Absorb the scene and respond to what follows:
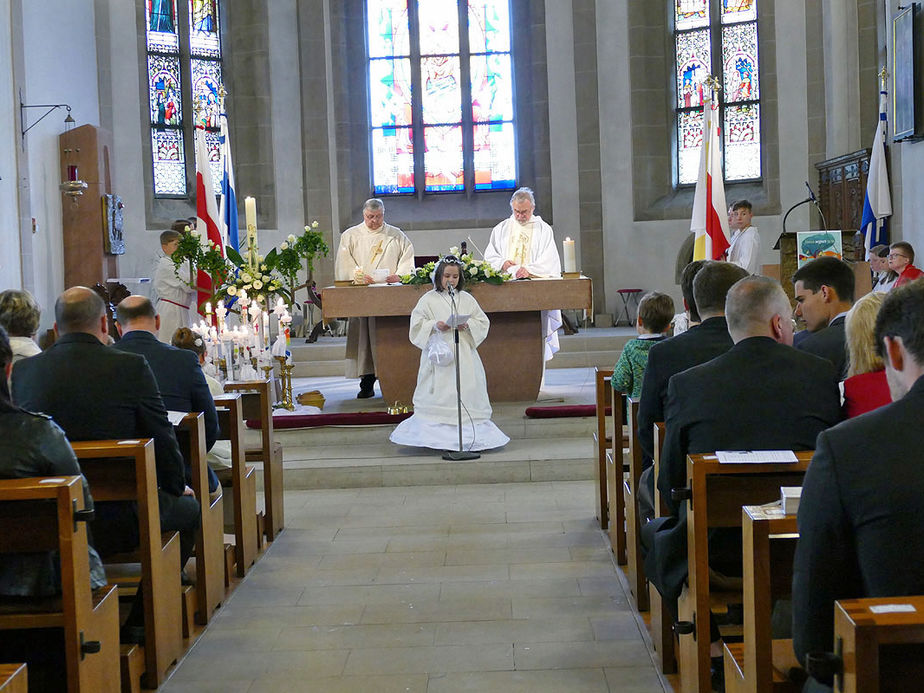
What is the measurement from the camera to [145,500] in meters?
3.67

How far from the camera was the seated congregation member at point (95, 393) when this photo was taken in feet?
12.7

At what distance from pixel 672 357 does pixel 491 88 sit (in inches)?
499

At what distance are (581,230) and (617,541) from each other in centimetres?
1062

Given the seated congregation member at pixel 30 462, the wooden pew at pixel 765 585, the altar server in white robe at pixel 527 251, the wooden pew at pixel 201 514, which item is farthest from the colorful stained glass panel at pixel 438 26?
the wooden pew at pixel 765 585

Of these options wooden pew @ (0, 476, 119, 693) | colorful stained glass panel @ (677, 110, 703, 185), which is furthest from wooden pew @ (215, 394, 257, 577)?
colorful stained glass panel @ (677, 110, 703, 185)

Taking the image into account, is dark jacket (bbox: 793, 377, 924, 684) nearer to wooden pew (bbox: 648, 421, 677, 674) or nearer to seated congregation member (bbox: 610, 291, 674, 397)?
wooden pew (bbox: 648, 421, 677, 674)

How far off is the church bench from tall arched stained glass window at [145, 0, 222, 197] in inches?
571

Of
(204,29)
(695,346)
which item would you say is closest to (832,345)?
(695,346)

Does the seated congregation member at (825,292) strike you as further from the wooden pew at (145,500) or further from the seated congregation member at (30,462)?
the seated congregation member at (30,462)

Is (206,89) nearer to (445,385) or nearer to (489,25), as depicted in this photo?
(489,25)

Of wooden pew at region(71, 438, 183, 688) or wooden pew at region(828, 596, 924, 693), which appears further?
wooden pew at region(71, 438, 183, 688)

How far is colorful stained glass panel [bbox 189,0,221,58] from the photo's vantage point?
15.4 metres

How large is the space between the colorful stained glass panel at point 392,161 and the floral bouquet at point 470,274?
7.60 meters

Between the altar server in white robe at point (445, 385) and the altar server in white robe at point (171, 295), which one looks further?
the altar server in white robe at point (171, 295)
